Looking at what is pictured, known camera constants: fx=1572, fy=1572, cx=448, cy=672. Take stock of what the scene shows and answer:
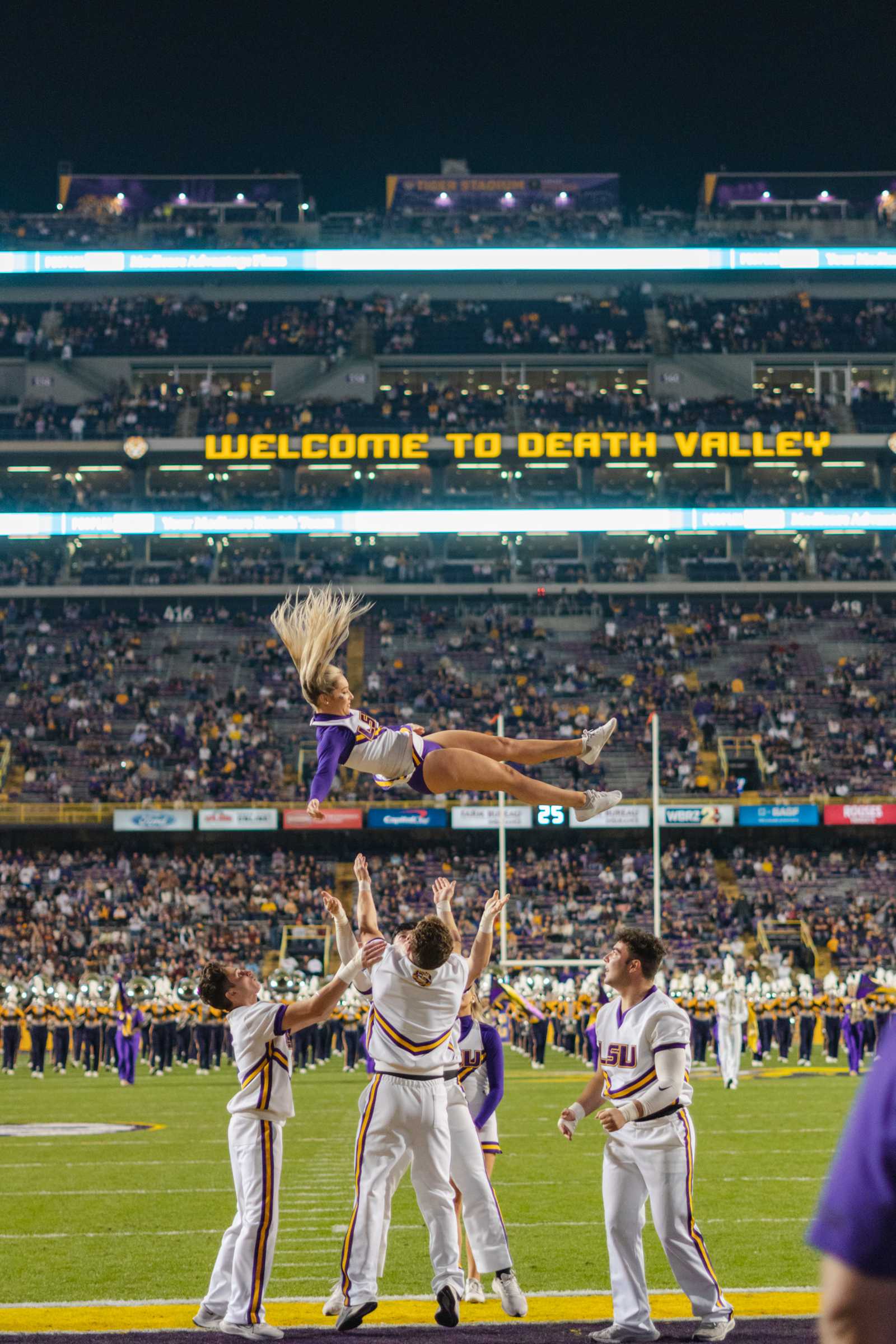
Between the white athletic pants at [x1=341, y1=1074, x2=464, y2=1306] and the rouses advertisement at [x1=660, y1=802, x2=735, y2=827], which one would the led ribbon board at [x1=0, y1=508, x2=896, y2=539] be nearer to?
the rouses advertisement at [x1=660, y1=802, x2=735, y2=827]

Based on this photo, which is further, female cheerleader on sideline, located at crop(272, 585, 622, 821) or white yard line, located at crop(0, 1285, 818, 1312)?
white yard line, located at crop(0, 1285, 818, 1312)

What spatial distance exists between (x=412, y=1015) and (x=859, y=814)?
32.5 metres

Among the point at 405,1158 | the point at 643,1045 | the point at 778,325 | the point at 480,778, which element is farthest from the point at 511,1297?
the point at 778,325

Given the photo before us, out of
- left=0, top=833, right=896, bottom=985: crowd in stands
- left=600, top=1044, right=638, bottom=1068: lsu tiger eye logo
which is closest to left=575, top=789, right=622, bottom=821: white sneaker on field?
left=600, top=1044, right=638, bottom=1068: lsu tiger eye logo

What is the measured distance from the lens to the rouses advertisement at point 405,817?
122ft

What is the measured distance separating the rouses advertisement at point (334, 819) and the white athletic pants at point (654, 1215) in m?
30.3

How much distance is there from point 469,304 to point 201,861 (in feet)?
78.5

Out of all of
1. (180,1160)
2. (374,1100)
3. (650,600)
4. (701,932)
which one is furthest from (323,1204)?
(650,600)

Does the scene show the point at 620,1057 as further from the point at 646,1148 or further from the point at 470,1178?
the point at 470,1178

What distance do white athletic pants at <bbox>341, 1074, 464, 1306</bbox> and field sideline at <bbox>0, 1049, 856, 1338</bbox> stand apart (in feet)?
2.47

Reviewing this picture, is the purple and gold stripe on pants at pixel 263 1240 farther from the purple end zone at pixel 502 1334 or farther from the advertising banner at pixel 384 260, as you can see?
the advertising banner at pixel 384 260

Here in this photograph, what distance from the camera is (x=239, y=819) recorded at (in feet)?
123

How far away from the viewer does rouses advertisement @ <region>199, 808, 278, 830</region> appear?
37250 millimetres

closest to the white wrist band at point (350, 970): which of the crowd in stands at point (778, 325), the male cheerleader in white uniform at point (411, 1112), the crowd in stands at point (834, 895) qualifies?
the male cheerleader in white uniform at point (411, 1112)
